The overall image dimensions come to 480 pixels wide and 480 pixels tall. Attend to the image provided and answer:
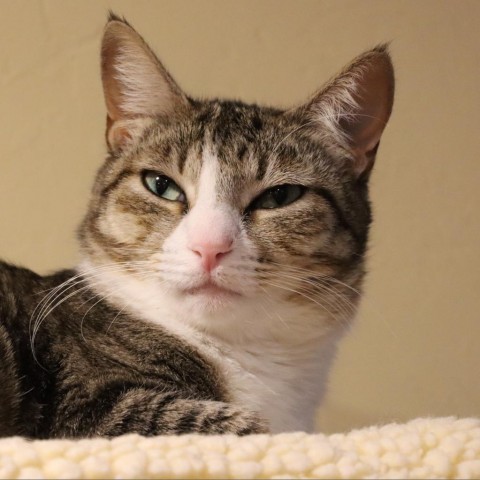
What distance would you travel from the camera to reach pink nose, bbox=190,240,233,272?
99 cm

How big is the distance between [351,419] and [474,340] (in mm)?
418

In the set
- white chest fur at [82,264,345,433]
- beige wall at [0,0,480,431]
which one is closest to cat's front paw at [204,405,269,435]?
white chest fur at [82,264,345,433]

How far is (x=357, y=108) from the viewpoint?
4.11 ft

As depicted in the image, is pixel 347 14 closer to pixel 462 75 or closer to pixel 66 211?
pixel 462 75

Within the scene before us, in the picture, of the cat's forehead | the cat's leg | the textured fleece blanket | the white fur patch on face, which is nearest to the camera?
the textured fleece blanket

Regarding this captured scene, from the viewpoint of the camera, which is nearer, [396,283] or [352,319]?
[352,319]

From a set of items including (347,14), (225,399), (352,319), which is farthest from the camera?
(347,14)

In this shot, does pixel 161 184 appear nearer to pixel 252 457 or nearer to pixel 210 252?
pixel 210 252

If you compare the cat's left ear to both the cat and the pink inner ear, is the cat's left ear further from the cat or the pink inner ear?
the pink inner ear

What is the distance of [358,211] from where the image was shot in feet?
4.18

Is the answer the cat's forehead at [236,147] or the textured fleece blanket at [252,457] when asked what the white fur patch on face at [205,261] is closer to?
the cat's forehead at [236,147]

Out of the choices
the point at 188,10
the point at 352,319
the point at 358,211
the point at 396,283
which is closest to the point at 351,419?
the point at 396,283

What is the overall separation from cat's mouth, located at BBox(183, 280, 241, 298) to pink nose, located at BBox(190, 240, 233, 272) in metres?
0.04

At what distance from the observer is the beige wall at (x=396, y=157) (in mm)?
1817
